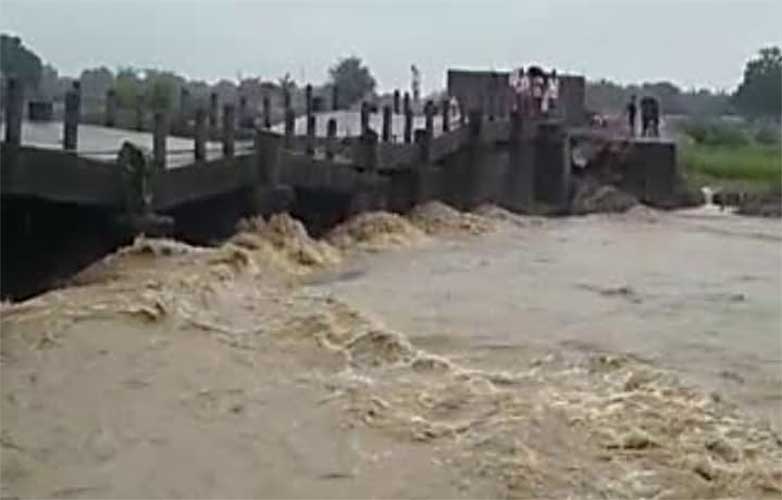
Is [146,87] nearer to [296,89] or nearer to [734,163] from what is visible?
[296,89]

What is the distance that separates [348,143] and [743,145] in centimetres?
4913

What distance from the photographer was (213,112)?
70.5ft

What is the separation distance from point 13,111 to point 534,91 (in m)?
25.2

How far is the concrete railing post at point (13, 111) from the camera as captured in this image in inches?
512

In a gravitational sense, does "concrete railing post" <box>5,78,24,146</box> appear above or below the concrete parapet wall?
above

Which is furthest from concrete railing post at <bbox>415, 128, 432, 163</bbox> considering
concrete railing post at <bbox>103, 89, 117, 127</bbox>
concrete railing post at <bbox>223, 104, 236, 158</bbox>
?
concrete railing post at <bbox>223, 104, 236, 158</bbox>

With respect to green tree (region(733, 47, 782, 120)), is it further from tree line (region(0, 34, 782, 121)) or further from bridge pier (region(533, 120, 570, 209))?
bridge pier (region(533, 120, 570, 209))

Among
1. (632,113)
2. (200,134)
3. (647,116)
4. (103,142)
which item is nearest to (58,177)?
(200,134)

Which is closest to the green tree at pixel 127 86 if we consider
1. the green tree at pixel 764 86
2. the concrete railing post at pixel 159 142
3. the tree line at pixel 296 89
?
the tree line at pixel 296 89

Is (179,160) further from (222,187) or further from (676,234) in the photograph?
(676,234)

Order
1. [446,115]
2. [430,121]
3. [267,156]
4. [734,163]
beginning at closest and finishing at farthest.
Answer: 1. [267,156]
2. [430,121]
3. [446,115]
4. [734,163]

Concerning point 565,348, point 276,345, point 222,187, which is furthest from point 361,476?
point 222,187

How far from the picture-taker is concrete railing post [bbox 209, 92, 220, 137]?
20.5m

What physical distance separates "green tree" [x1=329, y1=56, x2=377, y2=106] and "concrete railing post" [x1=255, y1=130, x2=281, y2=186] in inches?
807
